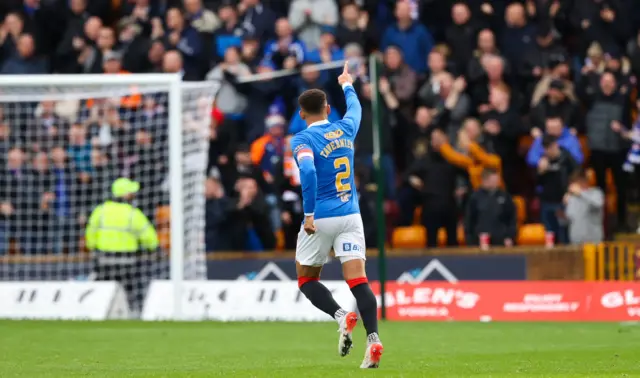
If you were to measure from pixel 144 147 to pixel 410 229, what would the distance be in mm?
4627

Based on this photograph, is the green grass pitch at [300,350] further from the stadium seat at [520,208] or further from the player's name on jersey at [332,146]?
the stadium seat at [520,208]

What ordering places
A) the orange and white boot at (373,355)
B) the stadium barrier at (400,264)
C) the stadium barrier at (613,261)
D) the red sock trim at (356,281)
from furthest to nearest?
the stadium barrier at (400,264), the stadium barrier at (613,261), the red sock trim at (356,281), the orange and white boot at (373,355)

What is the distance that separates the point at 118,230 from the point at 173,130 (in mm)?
2093

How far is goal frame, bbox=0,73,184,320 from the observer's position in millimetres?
20625

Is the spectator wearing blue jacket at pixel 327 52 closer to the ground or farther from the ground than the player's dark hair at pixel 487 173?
farther from the ground

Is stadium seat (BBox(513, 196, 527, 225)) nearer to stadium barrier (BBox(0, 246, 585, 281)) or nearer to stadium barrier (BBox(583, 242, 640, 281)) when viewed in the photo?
stadium barrier (BBox(0, 246, 585, 281))

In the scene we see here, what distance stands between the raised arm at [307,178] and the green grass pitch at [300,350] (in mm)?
1214

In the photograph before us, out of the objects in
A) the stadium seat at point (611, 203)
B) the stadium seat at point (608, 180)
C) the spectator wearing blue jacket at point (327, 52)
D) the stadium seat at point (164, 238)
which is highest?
the spectator wearing blue jacket at point (327, 52)

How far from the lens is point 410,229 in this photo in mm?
22062

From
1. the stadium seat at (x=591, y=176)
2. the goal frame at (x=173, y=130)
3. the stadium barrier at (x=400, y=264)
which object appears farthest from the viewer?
the stadium seat at (x=591, y=176)

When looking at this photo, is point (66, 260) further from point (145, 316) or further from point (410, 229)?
point (410, 229)

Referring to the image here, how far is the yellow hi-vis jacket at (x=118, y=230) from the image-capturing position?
22125 mm

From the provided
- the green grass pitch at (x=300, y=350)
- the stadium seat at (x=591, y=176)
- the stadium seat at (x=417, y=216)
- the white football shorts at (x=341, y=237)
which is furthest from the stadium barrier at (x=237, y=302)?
the white football shorts at (x=341, y=237)

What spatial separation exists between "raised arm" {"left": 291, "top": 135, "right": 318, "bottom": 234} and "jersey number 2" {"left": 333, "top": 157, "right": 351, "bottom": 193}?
0.32 metres
